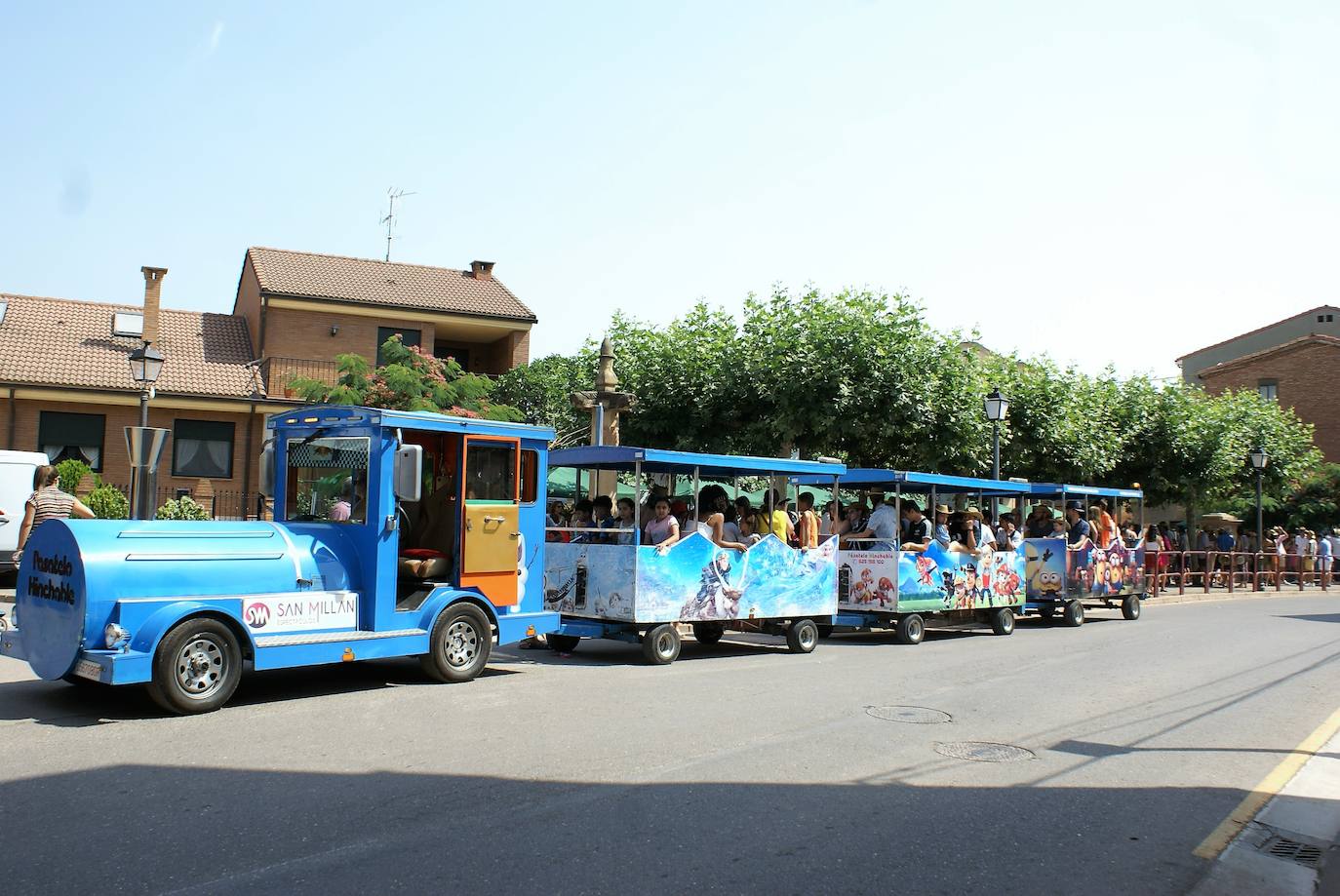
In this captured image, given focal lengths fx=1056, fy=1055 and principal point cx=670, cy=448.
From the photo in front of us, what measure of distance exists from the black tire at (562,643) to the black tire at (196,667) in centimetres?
495

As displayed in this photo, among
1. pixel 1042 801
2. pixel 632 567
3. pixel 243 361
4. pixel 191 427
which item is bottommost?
pixel 1042 801

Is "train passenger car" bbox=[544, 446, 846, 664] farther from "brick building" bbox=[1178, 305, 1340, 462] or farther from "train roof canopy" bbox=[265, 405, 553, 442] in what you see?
"brick building" bbox=[1178, 305, 1340, 462]

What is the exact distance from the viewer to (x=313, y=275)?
32.4m

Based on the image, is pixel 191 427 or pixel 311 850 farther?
pixel 191 427

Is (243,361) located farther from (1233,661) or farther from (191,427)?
(1233,661)

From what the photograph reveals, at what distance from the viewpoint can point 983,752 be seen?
311 inches

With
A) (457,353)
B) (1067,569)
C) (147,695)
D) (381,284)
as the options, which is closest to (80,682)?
(147,695)

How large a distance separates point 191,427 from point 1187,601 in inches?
1030

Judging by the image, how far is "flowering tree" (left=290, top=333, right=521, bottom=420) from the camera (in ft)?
67.1

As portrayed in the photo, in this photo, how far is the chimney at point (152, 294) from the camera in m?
30.6

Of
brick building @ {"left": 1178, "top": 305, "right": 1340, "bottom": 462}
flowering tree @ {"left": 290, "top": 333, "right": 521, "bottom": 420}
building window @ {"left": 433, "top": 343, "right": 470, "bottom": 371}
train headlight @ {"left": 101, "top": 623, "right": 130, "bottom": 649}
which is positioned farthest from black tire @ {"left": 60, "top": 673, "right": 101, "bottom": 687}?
brick building @ {"left": 1178, "top": 305, "right": 1340, "bottom": 462}

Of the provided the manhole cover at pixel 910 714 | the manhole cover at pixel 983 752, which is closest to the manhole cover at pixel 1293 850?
the manhole cover at pixel 983 752

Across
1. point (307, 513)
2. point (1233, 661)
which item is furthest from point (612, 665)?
point (1233, 661)

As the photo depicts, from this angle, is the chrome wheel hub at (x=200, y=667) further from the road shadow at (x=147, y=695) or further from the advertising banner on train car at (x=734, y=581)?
the advertising banner on train car at (x=734, y=581)
